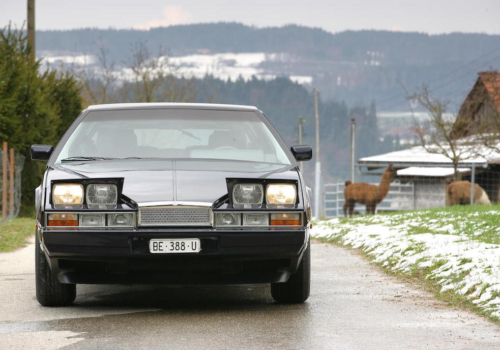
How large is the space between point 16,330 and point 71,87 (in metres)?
24.6

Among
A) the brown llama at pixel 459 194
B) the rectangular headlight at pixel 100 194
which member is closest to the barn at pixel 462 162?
the brown llama at pixel 459 194

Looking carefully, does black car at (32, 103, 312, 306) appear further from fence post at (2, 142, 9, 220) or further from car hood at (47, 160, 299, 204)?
fence post at (2, 142, 9, 220)

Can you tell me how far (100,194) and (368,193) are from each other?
30.0 meters

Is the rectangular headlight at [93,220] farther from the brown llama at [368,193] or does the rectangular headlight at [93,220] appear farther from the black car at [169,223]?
the brown llama at [368,193]

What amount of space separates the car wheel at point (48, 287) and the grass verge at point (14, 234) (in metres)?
5.91

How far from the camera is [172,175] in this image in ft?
21.6

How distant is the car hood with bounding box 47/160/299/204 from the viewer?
639 centimetres

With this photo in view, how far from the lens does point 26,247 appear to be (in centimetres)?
1349

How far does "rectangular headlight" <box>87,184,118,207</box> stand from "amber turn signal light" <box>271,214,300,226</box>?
1.12 metres

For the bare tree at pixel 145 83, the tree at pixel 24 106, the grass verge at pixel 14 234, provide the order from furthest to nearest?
the bare tree at pixel 145 83 < the tree at pixel 24 106 < the grass verge at pixel 14 234

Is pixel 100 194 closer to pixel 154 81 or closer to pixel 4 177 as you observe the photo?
pixel 4 177

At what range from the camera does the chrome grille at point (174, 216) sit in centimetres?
632

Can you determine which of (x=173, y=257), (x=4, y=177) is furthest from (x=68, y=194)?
(x=4, y=177)

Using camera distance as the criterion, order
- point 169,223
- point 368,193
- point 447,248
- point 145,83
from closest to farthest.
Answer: point 169,223
point 447,248
point 368,193
point 145,83
